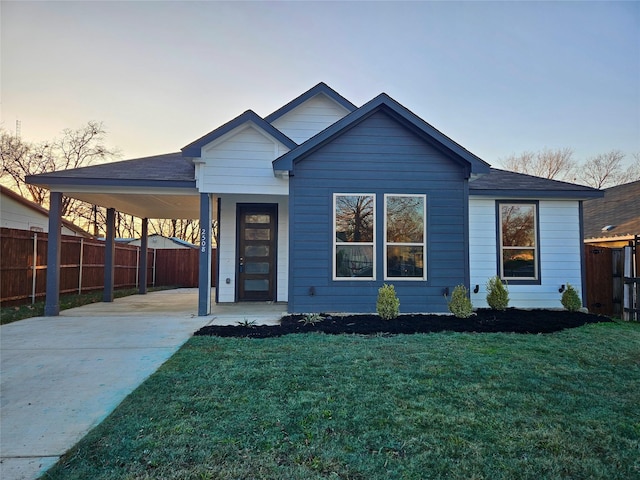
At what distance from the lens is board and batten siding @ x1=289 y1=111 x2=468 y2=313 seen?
25.5 ft

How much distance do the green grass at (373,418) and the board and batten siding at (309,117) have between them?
266 inches

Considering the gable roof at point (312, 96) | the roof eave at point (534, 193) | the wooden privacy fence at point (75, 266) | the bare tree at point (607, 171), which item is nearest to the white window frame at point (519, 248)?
the roof eave at point (534, 193)

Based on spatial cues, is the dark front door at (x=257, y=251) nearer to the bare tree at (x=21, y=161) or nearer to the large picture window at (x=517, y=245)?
the large picture window at (x=517, y=245)

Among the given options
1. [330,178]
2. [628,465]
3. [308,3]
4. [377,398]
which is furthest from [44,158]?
[628,465]

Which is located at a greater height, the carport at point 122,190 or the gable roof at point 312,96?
the gable roof at point 312,96

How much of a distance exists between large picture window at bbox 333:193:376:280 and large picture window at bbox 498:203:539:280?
333 cm

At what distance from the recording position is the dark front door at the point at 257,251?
10.0m

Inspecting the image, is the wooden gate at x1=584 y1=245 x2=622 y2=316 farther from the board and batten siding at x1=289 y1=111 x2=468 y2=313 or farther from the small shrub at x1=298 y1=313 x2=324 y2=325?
the small shrub at x1=298 y1=313 x2=324 y2=325

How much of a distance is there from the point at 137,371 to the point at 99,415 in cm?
116

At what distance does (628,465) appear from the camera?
2.39 m

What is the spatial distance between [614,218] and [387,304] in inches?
429

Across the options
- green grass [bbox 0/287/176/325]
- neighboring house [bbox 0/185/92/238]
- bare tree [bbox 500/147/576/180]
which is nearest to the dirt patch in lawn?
green grass [bbox 0/287/176/325]

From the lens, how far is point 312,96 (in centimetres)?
1017

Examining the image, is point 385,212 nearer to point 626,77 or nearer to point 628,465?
point 628,465
